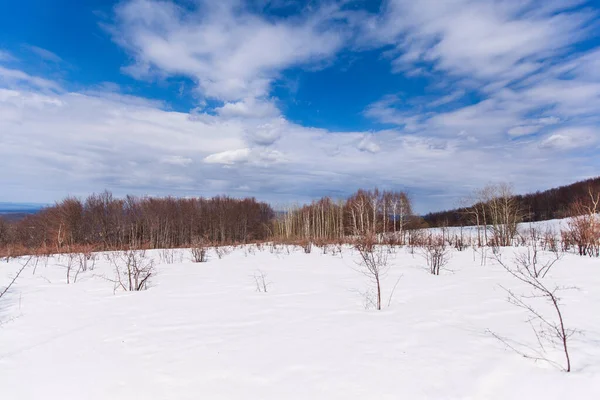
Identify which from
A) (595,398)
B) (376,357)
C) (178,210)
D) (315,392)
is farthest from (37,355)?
(178,210)

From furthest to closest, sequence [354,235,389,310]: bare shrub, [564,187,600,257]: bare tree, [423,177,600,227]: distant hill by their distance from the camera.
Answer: [423,177,600,227]: distant hill < [564,187,600,257]: bare tree < [354,235,389,310]: bare shrub

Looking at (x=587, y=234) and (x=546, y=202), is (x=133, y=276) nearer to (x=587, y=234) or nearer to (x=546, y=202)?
(x=587, y=234)

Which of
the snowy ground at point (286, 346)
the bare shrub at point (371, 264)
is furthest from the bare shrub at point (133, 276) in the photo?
the bare shrub at point (371, 264)

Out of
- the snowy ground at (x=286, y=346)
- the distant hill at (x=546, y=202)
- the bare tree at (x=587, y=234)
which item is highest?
the distant hill at (x=546, y=202)

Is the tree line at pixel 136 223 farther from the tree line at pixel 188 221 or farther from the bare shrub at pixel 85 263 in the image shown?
the bare shrub at pixel 85 263

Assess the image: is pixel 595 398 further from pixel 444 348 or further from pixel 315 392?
pixel 315 392

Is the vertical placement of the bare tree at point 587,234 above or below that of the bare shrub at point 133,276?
above

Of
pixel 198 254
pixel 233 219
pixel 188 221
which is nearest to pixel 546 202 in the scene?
pixel 233 219

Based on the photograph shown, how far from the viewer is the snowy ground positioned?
2.81 meters

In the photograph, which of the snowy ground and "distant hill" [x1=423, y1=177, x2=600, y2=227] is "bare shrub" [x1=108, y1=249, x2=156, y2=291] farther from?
"distant hill" [x1=423, y1=177, x2=600, y2=227]

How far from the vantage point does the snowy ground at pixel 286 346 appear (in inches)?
111

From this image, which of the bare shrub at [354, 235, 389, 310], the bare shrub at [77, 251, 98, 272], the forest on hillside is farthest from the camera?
the forest on hillside

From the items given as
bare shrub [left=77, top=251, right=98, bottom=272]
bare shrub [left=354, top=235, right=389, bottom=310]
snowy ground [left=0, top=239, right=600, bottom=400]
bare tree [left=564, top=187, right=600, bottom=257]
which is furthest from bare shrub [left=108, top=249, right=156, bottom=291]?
bare tree [left=564, top=187, right=600, bottom=257]

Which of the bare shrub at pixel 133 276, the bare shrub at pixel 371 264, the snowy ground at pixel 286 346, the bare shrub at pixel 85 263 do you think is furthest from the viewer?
the bare shrub at pixel 85 263
